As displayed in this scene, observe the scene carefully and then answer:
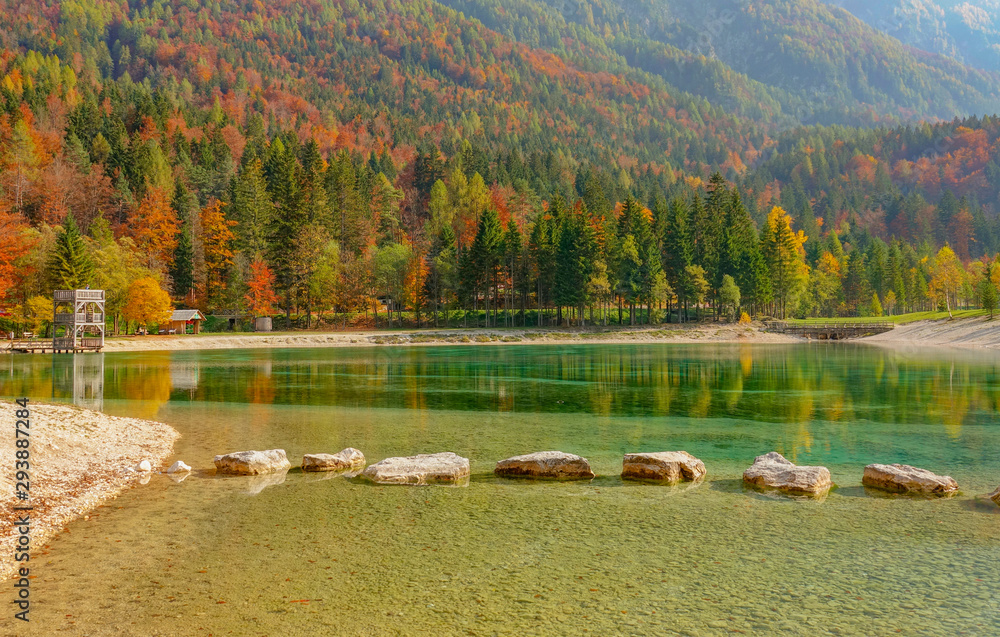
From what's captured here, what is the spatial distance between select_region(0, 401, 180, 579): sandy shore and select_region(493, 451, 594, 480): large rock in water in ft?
24.4

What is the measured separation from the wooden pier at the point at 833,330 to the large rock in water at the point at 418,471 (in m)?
83.8

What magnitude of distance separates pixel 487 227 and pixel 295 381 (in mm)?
58657

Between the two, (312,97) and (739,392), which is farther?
(312,97)

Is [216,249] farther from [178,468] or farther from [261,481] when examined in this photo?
[261,481]

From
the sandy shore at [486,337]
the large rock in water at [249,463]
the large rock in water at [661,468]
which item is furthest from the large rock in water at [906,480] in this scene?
the sandy shore at [486,337]

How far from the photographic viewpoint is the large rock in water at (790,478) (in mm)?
11727

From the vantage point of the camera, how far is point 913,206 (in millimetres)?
198375

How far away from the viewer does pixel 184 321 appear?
7912 cm

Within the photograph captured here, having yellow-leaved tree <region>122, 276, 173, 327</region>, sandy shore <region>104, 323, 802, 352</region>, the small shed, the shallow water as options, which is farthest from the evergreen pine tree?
the shallow water

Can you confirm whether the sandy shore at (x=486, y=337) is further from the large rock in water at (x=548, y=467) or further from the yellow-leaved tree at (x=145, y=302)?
the large rock in water at (x=548, y=467)

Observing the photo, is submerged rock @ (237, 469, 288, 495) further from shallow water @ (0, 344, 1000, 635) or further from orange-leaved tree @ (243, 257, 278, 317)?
orange-leaved tree @ (243, 257, 278, 317)

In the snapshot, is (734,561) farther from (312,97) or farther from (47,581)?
(312,97)

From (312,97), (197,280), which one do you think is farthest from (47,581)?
(312,97)

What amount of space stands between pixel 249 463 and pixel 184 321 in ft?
244
